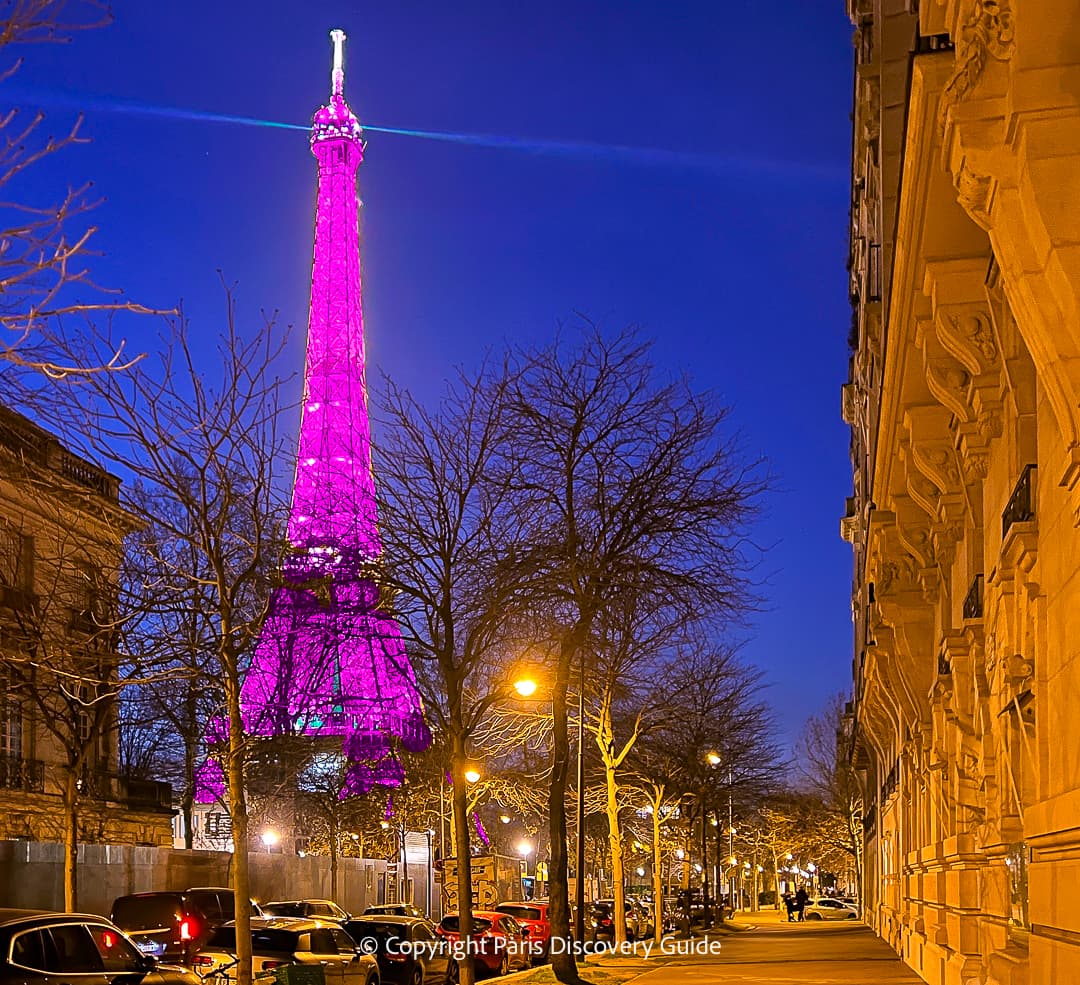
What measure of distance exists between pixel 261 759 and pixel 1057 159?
118 ft

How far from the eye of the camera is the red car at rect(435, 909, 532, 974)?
110 ft

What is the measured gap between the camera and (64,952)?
14625mm

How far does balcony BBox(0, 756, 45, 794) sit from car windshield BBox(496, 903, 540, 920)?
1255 centimetres

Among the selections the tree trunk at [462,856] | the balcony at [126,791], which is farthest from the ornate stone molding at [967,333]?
the balcony at [126,791]

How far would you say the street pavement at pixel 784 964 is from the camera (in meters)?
29.9

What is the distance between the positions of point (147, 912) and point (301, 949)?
10.6 ft

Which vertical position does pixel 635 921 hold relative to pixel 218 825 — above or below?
below

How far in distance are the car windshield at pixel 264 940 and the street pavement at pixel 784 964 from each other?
831 cm

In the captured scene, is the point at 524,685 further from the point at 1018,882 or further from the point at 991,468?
the point at 1018,882

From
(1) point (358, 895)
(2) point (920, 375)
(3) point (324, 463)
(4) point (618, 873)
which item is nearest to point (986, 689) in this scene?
(2) point (920, 375)

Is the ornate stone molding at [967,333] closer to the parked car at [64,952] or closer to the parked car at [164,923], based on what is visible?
the parked car at [64,952]

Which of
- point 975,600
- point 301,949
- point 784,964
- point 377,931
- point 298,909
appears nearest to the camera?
point 975,600

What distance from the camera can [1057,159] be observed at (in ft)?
22.5

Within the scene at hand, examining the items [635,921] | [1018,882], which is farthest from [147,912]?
[635,921]
